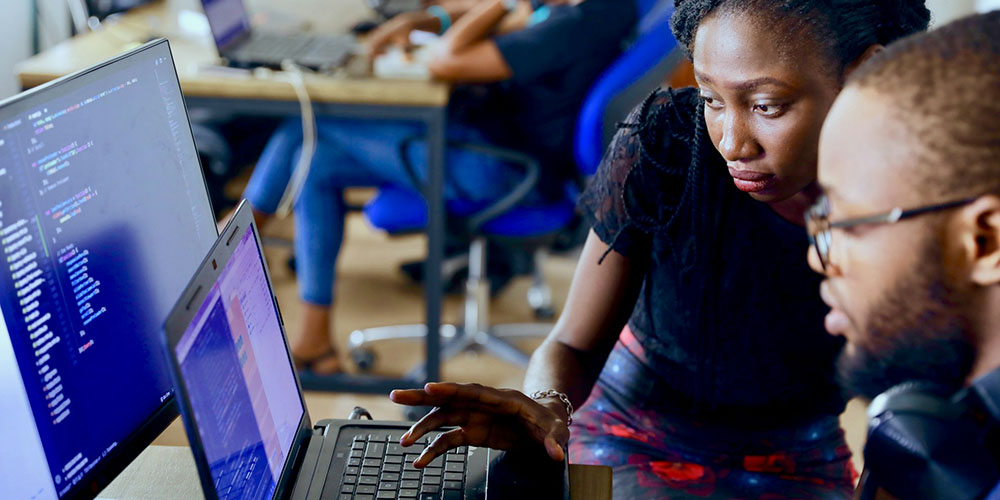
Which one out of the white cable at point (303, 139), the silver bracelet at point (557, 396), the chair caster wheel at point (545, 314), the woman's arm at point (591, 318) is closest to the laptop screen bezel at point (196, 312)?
the silver bracelet at point (557, 396)

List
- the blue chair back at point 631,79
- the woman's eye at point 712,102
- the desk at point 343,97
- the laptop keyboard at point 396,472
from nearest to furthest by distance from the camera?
1. the laptop keyboard at point 396,472
2. the woman's eye at point 712,102
3. the blue chair back at point 631,79
4. the desk at point 343,97

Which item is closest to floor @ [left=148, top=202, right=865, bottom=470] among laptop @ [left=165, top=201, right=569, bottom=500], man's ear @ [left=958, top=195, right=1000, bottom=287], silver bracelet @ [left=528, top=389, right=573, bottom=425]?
silver bracelet @ [left=528, top=389, right=573, bottom=425]

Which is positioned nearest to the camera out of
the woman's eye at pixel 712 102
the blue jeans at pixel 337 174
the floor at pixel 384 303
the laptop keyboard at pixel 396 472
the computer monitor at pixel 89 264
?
the computer monitor at pixel 89 264

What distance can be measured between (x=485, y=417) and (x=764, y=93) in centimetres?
42

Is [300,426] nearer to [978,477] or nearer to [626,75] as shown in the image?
[978,477]

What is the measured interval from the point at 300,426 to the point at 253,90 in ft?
4.32

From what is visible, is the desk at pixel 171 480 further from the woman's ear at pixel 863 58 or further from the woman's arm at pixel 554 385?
the woman's ear at pixel 863 58

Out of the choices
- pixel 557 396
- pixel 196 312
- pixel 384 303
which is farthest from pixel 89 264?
pixel 384 303

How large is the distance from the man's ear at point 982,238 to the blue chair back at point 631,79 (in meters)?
1.34

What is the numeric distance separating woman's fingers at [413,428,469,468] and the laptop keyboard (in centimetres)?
1

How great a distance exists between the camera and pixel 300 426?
99 centimetres

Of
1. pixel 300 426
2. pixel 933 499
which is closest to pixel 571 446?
pixel 300 426

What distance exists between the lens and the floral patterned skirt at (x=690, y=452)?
1.19 metres

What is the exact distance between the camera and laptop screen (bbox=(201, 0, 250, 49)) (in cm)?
229
